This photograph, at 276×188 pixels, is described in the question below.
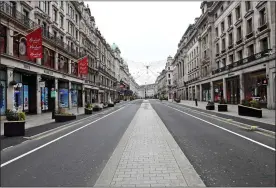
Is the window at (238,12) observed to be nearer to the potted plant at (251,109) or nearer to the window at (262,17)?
the window at (262,17)

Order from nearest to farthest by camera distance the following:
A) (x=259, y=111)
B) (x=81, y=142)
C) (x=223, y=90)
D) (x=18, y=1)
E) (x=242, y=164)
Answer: (x=242, y=164) < (x=81, y=142) < (x=259, y=111) < (x=18, y=1) < (x=223, y=90)

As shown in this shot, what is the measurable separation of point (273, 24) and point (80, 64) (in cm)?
2254

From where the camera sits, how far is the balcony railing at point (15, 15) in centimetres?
1979

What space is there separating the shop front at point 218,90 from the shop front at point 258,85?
43.3 ft

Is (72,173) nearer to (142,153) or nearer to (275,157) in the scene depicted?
(142,153)

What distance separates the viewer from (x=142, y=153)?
23.6ft

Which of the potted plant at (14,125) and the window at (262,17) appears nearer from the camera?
the potted plant at (14,125)

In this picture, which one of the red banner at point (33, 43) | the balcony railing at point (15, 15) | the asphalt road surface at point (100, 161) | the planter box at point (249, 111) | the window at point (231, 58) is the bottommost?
the asphalt road surface at point (100, 161)

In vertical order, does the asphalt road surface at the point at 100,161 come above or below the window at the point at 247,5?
below

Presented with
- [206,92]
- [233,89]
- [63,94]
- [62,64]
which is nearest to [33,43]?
[62,64]

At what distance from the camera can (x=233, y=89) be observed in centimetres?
3753

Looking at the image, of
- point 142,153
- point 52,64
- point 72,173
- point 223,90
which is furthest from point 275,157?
point 223,90

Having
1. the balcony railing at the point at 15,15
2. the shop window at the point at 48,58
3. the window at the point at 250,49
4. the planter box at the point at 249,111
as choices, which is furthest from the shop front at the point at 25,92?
the window at the point at 250,49

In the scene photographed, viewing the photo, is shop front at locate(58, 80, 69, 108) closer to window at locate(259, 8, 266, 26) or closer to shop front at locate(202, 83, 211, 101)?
window at locate(259, 8, 266, 26)
